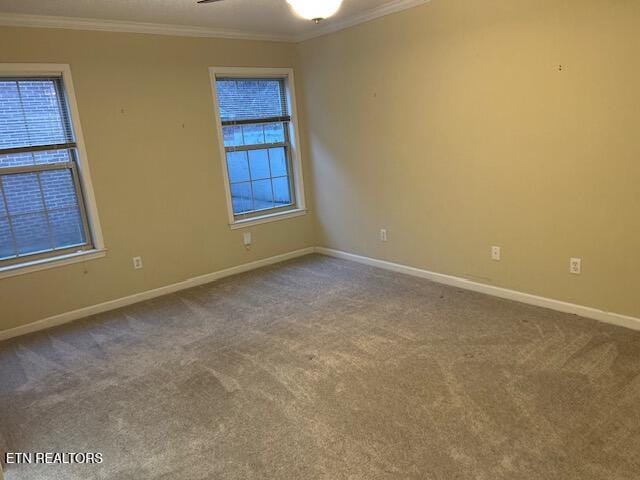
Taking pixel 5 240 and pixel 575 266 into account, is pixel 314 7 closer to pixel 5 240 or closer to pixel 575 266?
pixel 575 266

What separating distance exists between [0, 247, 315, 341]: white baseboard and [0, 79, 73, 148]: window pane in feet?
4.75

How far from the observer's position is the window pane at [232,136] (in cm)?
475

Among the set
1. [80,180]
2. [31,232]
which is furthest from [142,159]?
[31,232]

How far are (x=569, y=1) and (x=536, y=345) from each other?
2.19 metres

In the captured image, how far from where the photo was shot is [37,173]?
3.73 m

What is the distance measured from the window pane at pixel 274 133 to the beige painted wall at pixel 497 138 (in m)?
0.55

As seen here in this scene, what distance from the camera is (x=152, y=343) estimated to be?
338cm

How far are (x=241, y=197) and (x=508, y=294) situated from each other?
2870 millimetres

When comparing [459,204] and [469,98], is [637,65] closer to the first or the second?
[469,98]

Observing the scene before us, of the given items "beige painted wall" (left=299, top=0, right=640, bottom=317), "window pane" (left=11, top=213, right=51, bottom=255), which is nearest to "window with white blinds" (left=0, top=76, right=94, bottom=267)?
"window pane" (left=11, top=213, right=51, bottom=255)

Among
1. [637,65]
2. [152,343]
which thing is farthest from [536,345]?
[152,343]

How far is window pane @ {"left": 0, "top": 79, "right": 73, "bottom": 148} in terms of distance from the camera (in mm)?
3541

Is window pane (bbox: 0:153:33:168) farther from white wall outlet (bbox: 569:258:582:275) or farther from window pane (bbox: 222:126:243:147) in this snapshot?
white wall outlet (bbox: 569:258:582:275)

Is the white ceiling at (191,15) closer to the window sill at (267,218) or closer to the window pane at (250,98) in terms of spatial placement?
the window pane at (250,98)
